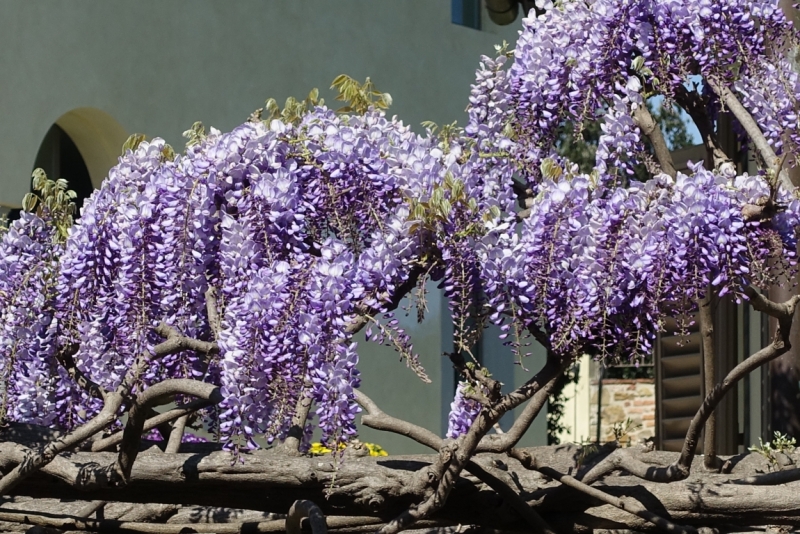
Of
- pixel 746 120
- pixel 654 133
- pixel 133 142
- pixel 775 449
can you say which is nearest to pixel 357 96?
pixel 133 142

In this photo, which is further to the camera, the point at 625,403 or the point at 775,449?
the point at 625,403

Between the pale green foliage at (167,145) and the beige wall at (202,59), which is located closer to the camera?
the pale green foliage at (167,145)

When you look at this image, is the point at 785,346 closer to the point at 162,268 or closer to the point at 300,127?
the point at 300,127

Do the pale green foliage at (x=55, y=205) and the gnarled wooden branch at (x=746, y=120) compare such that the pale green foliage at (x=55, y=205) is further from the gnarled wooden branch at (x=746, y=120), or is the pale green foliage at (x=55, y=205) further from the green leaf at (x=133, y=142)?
the gnarled wooden branch at (x=746, y=120)

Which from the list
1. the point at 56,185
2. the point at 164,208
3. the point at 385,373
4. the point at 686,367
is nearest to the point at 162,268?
the point at 164,208

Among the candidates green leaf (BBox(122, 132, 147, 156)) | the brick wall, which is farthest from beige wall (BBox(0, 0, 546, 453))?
the brick wall

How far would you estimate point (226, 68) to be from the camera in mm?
8500

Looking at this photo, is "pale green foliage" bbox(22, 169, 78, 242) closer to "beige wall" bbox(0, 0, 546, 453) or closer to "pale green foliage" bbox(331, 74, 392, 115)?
"pale green foliage" bbox(331, 74, 392, 115)

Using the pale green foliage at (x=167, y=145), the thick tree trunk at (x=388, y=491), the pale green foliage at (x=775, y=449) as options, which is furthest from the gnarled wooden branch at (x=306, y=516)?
the pale green foliage at (x=775, y=449)

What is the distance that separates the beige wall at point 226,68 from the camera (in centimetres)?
741

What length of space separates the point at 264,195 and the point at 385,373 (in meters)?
6.35

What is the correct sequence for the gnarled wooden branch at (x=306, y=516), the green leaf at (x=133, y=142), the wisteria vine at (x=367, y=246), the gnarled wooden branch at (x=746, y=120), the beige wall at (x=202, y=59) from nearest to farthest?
the wisteria vine at (x=367, y=246) → the gnarled wooden branch at (x=306, y=516) → the green leaf at (x=133, y=142) → the gnarled wooden branch at (x=746, y=120) → the beige wall at (x=202, y=59)

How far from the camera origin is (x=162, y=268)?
3.40 metres

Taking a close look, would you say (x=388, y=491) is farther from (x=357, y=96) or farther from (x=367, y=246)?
(x=357, y=96)
